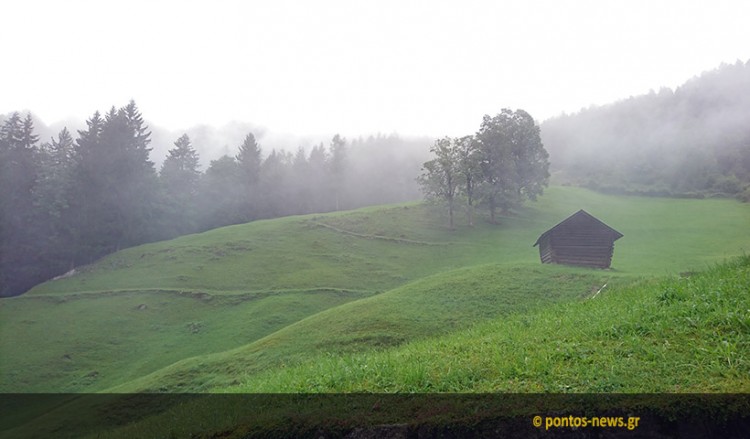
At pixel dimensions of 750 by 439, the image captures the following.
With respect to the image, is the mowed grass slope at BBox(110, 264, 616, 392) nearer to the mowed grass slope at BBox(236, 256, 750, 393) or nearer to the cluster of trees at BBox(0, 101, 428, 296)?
the mowed grass slope at BBox(236, 256, 750, 393)

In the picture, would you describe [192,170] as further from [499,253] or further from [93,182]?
[499,253]

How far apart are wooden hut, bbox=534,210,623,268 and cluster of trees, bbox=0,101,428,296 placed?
59895 mm

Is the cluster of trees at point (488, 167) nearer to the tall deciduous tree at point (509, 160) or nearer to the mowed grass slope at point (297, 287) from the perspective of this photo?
the tall deciduous tree at point (509, 160)

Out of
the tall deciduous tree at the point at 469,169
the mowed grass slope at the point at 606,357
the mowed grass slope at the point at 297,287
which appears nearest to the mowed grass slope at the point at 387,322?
the mowed grass slope at the point at 297,287

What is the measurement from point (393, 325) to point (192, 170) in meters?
79.4

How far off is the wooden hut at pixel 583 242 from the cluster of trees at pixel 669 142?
50.7 metres

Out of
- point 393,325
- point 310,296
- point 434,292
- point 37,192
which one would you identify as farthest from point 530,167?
point 37,192

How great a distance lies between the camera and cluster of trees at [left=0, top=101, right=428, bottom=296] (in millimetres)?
67375

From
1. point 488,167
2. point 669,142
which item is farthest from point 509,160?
point 669,142

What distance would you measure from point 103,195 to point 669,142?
104 meters

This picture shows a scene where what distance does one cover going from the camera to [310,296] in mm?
47500

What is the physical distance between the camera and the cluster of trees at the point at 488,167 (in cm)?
7456

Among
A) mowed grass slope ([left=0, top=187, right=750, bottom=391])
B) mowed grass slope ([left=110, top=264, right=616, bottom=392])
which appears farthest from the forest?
mowed grass slope ([left=110, top=264, right=616, bottom=392])

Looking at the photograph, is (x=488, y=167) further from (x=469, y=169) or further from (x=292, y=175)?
(x=292, y=175)
